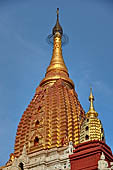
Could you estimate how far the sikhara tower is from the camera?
3322 centimetres

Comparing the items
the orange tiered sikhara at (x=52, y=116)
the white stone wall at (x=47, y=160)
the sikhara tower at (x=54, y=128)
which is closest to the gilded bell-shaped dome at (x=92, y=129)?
the sikhara tower at (x=54, y=128)

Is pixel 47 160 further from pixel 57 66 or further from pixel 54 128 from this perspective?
pixel 57 66

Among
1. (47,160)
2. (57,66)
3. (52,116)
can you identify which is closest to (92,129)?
(47,160)

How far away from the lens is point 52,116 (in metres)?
39.0

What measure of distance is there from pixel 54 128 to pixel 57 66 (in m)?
11.3

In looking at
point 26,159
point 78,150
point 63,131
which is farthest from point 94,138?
point 26,159

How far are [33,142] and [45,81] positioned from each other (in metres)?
9.86

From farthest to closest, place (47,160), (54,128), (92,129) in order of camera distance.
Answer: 1. (54,128)
2. (47,160)
3. (92,129)

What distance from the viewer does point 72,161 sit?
3062 centimetres

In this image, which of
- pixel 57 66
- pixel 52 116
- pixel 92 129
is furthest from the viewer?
pixel 57 66

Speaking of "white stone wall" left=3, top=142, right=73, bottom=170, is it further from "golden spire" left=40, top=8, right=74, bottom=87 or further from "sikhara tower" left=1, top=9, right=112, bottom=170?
"golden spire" left=40, top=8, right=74, bottom=87

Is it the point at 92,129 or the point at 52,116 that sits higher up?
the point at 52,116

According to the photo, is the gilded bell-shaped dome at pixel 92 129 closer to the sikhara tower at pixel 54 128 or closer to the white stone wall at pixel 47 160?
the sikhara tower at pixel 54 128

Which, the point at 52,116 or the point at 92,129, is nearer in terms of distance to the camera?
the point at 92,129
